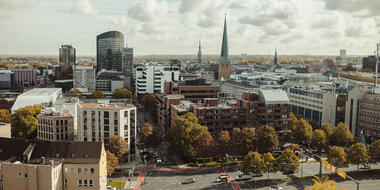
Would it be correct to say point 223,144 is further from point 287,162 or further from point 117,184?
point 117,184

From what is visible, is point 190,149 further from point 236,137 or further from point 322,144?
point 322,144

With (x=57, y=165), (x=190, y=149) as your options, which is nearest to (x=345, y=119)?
(x=190, y=149)

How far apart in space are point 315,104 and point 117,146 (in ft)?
260

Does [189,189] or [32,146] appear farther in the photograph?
[189,189]

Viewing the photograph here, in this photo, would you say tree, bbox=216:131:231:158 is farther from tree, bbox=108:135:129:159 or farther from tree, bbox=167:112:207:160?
tree, bbox=108:135:129:159

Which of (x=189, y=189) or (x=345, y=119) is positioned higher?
(x=345, y=119)

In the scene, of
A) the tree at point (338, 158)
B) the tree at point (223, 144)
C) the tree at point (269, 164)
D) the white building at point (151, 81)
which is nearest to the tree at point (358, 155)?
the tree at point (338, 158)

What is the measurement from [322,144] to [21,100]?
101777mm

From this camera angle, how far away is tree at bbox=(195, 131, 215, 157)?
81.4m

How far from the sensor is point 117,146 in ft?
257

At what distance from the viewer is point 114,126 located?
84.0 m

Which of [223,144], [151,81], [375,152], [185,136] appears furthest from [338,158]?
[151,81]

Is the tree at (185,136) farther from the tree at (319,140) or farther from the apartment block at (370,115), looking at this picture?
the apartment block at (370,115)

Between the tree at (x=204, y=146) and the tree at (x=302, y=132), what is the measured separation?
1159 inches
